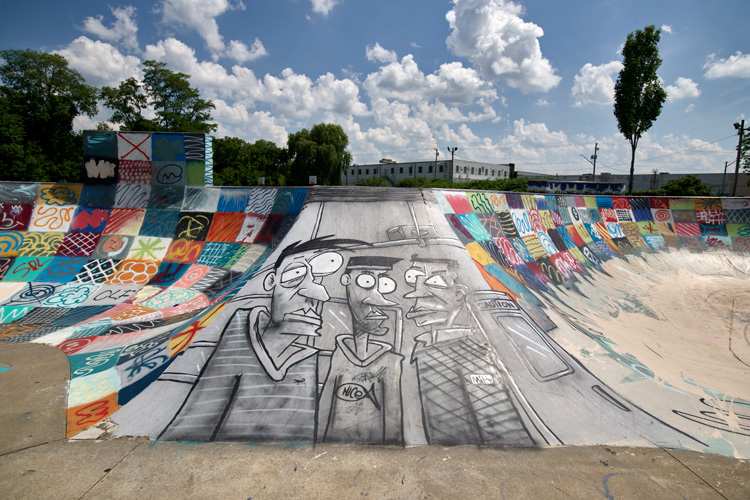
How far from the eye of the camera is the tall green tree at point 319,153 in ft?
140

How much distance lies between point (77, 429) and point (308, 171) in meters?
40.6

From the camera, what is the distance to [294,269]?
258 inches

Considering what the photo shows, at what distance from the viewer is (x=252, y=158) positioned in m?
48.3

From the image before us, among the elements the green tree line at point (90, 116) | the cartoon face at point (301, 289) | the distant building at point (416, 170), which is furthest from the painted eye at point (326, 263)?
the distant building at point (416, 170)

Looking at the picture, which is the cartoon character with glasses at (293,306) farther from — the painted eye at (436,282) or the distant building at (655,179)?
the distant building at (655,179)

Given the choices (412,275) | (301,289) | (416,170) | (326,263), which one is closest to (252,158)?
(416,170)

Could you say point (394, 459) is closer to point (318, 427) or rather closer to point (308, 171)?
point (318, 427)

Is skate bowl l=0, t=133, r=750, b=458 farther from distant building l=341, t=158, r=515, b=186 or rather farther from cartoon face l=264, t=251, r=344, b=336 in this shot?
distant building l=341, t=158, r=515, b=186

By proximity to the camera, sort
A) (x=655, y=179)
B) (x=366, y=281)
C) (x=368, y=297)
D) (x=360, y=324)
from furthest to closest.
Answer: (x=655, y=179) < (x=366, y=281) < (x=368, y=297) < (x=360, y=324)

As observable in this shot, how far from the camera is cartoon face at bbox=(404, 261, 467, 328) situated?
19.0ft

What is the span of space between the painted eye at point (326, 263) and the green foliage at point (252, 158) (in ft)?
125

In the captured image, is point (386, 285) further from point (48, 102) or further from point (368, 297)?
point (48, 102)

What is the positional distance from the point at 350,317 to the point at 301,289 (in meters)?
1.05

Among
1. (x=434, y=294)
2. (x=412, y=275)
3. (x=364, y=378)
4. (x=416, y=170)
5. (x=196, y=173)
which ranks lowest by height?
(x=364, y=378)
